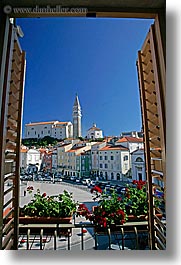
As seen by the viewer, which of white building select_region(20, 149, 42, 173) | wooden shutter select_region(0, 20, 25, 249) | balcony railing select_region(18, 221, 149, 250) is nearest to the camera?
wooden shutter select_region(0, 20, 25, 249)

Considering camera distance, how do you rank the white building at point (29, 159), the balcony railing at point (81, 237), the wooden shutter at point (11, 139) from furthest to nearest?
the white building at point (29, 159) → the balcony railing at point (81, 237) → the wooden shutter at point (11, 139)

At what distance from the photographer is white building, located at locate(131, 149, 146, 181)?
1.66 m

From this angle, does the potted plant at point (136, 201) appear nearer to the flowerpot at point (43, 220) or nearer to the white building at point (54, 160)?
the flowerpot at point (43, 220)

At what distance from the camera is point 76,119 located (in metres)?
1.69

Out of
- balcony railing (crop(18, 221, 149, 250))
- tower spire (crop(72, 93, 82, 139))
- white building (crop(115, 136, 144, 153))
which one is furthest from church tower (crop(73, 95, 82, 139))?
balcony railing (crop(18, 221, 149, 250))

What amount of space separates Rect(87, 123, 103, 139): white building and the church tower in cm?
7

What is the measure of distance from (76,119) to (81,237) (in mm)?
807

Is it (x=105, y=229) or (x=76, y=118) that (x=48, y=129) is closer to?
(x=76, y=118)

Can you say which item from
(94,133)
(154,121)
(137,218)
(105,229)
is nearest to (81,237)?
(105,229)

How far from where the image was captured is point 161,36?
1.45 meters

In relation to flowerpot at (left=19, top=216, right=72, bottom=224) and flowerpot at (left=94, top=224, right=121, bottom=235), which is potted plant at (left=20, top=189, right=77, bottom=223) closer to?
flowerpot at (left=19, top=216, right=72, bottom=224)

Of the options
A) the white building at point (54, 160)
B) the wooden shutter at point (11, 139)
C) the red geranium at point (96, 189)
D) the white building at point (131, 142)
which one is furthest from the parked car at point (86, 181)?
the wooden shutter at point (11, 139)

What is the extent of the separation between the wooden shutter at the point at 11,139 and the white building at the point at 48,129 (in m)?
0.08

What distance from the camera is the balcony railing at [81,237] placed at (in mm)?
1521
